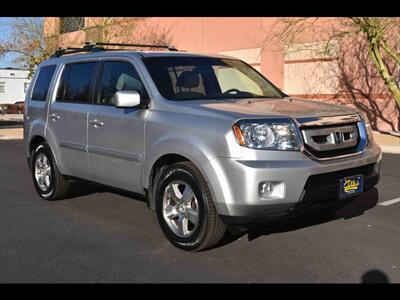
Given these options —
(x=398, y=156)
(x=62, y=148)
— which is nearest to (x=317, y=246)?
(x=62, y=148)

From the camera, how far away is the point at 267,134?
13.6 ft

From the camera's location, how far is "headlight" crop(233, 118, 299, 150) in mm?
4105

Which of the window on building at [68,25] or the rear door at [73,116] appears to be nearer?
the rear door at [73,116]

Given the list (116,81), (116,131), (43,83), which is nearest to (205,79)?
(116,81)

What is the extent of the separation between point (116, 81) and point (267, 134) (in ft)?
6.92

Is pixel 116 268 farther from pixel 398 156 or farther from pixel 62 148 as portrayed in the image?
pixel 398 156

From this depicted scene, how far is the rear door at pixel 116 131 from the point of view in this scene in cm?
504

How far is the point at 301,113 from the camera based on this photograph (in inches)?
173

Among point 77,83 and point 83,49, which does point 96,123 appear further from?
point 83,49

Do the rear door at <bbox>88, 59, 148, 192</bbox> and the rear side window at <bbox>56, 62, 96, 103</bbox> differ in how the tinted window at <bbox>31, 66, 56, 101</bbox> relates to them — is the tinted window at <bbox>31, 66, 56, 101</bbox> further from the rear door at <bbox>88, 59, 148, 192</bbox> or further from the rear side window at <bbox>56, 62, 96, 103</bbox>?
the rear door at <bbox>88, 59, 148, 192</bbox>

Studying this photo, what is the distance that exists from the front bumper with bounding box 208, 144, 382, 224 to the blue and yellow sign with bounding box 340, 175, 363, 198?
190 mm

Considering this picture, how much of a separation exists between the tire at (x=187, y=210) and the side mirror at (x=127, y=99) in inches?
28.5

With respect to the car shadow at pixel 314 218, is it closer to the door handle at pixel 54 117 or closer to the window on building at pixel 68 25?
the door handle at pixel 54 117

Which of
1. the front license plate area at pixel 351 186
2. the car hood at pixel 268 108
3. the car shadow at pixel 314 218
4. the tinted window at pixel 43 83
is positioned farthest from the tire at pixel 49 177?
the front license plate area at pixel 351 186
